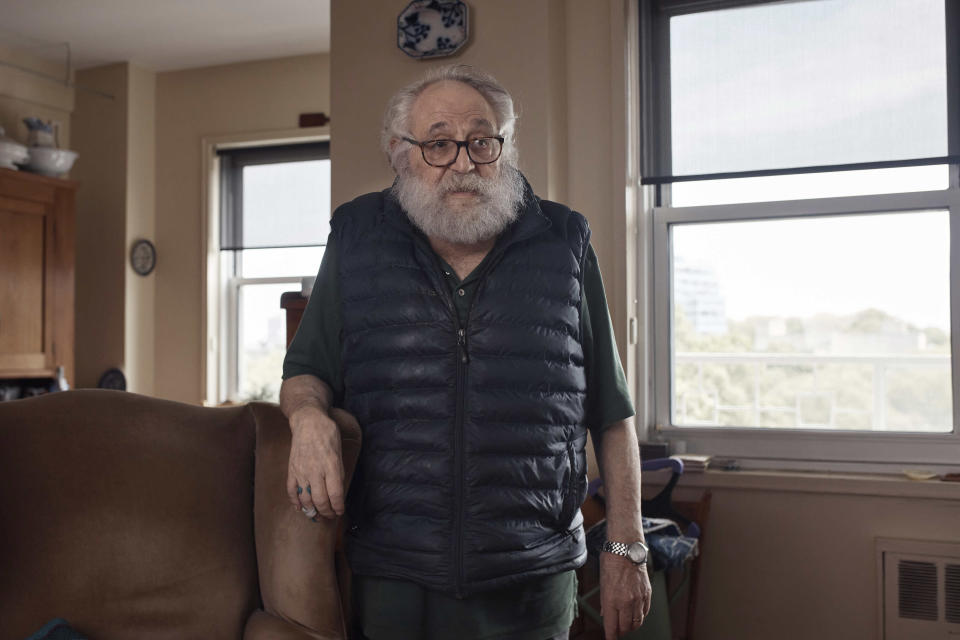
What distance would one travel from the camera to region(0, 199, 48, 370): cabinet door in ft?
14.6

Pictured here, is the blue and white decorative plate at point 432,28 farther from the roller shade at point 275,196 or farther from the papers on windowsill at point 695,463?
the roller shade at point 275,196

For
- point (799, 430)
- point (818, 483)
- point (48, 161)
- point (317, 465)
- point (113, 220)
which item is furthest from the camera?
point (113, 220)

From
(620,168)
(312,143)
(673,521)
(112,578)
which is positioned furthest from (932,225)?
(312,143)

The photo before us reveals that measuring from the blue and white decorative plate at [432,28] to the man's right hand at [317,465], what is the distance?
1903 millimetres

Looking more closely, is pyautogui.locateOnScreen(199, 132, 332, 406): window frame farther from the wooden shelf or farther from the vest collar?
the vest collar

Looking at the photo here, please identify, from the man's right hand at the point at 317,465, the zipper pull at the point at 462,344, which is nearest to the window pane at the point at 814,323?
the zipper pull at the point at 462,344

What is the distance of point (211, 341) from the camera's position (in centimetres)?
517

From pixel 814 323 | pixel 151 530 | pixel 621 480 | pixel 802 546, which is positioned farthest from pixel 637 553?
pixel 814 323

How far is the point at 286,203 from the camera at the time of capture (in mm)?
5098

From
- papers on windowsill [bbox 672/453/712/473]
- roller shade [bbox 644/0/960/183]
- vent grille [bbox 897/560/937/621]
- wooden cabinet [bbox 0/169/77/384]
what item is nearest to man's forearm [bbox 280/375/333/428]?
papers on windowsill [bbox 672/453/712/473]

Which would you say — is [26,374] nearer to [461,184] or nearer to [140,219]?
[140,219]

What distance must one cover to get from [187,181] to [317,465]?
14.5 ft

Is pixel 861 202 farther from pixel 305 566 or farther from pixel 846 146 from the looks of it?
pixel 305 566

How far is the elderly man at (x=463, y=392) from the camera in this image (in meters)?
1.28
